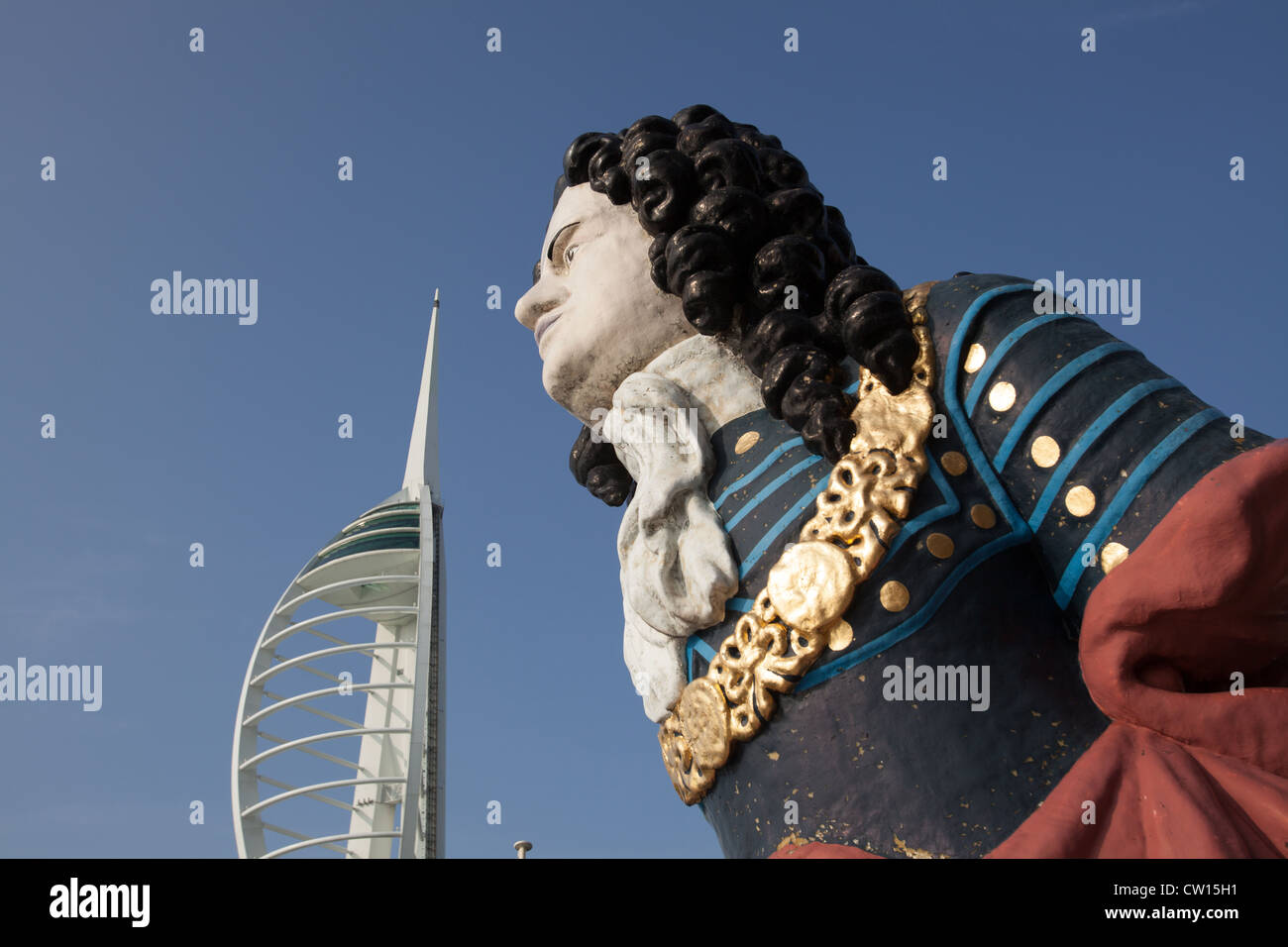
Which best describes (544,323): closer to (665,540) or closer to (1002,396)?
(665,540)

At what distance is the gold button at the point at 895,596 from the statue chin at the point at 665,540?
47 cm

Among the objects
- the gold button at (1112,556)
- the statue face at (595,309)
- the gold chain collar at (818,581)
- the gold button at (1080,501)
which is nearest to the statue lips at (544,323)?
the statue face at (595,309)

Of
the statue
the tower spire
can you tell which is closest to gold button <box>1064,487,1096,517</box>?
the statue

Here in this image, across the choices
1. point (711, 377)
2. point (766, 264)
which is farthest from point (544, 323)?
point (766, 264)

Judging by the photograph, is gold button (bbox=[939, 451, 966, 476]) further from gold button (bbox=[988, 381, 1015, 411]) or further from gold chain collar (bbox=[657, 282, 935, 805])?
gold button (bbox=[988, 381, 1015, 411])

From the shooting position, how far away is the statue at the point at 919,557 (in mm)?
2973

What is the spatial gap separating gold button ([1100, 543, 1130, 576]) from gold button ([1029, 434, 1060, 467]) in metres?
0.28

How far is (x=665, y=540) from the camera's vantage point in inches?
149

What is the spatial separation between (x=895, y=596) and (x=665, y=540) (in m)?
0.79

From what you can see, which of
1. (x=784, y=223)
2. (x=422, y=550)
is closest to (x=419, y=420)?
(x=422, y=550)
